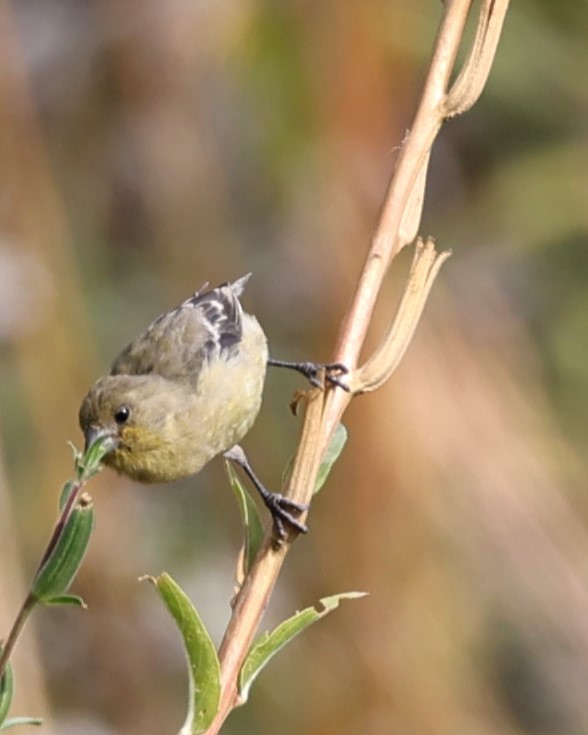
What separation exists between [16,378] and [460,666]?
1.61m

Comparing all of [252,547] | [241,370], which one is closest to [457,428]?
[241,370]

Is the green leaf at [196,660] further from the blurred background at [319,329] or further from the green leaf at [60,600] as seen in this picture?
the blurred background at [319,329]

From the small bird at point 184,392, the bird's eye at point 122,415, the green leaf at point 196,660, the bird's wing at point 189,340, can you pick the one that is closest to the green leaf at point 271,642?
the green leaf at point 196,660

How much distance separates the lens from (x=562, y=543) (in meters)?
3.46

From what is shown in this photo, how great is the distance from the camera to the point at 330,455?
1.47 m

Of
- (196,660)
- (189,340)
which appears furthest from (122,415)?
(196,660)

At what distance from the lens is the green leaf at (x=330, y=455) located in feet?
4.67

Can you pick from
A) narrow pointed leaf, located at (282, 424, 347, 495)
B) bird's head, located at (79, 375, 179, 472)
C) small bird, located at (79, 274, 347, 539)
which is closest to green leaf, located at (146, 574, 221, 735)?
narrow pointed leaf, located at (282, 424, 347, 495)

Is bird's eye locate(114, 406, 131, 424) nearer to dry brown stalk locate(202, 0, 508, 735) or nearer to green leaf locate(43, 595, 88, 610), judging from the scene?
dry brown stalk locate(202, 0, 508, 735)

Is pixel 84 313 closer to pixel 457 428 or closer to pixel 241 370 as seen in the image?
pixel 241 370

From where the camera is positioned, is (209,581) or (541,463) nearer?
(541,463)

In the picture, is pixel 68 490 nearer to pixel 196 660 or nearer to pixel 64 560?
pixel 64 560

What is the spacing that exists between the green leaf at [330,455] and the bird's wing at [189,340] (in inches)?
59.2

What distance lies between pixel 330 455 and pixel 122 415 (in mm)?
1176
